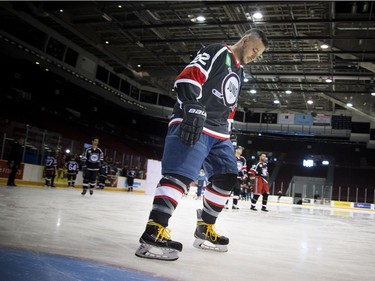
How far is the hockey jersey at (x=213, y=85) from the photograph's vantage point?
2.21 m

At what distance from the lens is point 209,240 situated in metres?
2.45

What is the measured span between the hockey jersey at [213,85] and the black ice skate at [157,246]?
0.66 metres

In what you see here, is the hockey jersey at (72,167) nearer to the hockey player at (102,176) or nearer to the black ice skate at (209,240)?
the hockey player at (102,176)

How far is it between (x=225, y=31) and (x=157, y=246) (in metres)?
15.4

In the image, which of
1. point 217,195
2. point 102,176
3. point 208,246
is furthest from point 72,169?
point 208,246

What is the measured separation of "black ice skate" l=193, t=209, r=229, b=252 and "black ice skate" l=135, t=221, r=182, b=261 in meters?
0.42

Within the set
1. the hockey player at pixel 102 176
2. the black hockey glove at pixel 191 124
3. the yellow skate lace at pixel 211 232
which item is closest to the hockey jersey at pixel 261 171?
the yellow skate lace at pixel 211 232

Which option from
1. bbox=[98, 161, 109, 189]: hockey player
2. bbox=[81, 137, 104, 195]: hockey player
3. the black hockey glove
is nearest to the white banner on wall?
bbox=[98, 161, 109, 189]: hockey player

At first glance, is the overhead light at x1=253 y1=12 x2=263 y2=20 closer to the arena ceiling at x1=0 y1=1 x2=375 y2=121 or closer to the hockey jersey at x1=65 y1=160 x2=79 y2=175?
the arena ceiling at x1=0 y1=1 x2=375 y2=121

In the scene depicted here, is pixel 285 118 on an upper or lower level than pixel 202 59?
upper

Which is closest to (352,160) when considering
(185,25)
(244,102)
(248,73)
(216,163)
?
(244,102)

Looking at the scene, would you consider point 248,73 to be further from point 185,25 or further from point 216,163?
point 216,163

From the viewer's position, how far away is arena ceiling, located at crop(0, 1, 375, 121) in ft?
45.0

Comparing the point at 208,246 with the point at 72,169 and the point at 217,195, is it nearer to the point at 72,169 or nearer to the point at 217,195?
the point at 217,195
